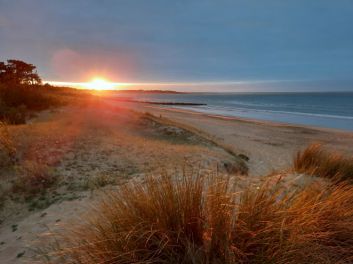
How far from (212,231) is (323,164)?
434 cm

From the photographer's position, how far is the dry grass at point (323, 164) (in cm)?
534

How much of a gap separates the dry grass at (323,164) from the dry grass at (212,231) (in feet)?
9.02

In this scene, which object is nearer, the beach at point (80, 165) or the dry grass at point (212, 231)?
the dry grass at point (212, 231)

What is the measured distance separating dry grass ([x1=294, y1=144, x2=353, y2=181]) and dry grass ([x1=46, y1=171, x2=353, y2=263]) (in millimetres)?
2749

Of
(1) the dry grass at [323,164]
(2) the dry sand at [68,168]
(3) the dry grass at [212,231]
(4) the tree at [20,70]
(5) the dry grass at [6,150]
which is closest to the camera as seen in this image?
(3) the dry grass at [212,231]

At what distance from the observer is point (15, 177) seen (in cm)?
603

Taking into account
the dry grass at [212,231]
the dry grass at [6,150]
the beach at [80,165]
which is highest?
the dry grass at [212,231]

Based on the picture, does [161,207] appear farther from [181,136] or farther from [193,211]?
[181,136]

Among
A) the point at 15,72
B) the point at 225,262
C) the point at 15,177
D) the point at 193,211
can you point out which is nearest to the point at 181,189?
the point at 193,211

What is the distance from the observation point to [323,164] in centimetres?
562

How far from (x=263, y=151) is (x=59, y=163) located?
9.49m

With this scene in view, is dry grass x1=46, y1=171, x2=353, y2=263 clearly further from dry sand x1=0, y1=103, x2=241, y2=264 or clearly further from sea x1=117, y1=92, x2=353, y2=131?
sea x1=117, y1=92, x2=353, y2=131

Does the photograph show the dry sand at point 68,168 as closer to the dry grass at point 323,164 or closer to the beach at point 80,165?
the beach at point 80,165

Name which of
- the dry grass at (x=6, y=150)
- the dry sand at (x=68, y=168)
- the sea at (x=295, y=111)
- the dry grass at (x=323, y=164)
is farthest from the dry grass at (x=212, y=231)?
the sea at (x=295, y=111)
